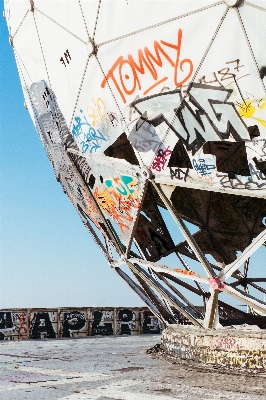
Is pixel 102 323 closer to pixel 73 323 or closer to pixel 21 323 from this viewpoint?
pixel 73 323

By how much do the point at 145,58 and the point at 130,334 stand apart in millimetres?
17293

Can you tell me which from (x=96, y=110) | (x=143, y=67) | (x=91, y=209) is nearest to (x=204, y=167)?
(x=143, y=67)

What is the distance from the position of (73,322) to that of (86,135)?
13357mm

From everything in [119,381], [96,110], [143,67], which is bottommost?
[119,381]

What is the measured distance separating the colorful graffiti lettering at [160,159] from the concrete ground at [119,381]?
3839mm

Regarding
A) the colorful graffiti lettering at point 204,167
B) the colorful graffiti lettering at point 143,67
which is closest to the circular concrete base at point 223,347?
the colorful graffiti lettering at point 204,167

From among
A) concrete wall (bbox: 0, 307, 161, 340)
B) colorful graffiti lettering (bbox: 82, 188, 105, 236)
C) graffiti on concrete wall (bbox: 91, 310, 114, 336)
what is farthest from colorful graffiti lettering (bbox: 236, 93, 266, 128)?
graffiti on concrete wall (bbox: 91, 310, 114, 336)

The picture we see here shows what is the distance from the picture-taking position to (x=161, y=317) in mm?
11477

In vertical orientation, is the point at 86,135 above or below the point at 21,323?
above

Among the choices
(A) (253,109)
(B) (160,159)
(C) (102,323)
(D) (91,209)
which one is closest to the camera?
(A) (253,109)

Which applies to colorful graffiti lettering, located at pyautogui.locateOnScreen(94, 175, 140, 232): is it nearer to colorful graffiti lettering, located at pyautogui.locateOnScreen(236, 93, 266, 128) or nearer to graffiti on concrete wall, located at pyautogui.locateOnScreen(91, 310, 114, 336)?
colorful graffiti lettering, located at pyautogui.locateOnScreen(236, 93, 266, 128)

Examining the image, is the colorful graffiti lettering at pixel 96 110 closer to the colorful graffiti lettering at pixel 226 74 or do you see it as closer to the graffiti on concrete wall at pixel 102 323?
the colorful graffiti lettering at pixel 226 74

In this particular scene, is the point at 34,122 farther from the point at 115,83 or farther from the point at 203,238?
the point at 203,238

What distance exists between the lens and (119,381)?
7.18m
